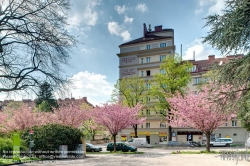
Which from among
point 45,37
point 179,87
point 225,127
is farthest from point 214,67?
point 225,127

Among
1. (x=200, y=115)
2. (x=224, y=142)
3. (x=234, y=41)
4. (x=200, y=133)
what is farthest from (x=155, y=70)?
(x=234, y=41)

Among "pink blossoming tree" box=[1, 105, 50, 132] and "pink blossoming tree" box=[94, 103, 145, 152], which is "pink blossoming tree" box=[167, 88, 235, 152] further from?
"pink blossoming tree" box=[1, 105, 50, 132]

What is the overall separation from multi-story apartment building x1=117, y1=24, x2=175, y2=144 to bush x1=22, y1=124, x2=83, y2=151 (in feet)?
80.8

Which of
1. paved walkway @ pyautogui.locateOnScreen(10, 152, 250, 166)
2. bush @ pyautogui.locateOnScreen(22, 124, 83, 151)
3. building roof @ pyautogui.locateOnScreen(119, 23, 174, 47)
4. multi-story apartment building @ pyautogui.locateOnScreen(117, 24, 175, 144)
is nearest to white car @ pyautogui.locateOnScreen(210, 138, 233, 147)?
multi-story apartment building @ pyautogui.locateOnScreen(117, 24, 175, 144)

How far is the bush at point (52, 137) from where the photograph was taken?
19.3 meters

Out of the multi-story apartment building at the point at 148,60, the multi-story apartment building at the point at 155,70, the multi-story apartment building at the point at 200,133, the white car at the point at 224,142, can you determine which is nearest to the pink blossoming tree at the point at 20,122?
the multi-story apartment building at the point at 155,70

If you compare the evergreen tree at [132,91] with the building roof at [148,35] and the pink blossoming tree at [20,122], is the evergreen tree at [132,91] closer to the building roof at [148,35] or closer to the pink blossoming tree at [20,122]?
the building roof at [148,35]

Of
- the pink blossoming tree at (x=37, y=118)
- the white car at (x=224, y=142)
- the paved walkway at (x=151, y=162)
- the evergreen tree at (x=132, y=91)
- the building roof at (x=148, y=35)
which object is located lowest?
the white car at (x=224, y=142)

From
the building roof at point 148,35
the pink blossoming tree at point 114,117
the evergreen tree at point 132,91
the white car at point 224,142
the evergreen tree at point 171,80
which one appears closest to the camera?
the pink blossoming tree at point 114,117

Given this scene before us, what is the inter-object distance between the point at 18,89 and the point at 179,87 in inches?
1019

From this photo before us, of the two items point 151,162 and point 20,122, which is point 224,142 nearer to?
point 151,162

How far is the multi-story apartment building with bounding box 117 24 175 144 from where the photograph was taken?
4466 centimetres

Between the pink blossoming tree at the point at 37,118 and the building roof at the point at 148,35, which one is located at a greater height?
the building roof at the point at 148,35

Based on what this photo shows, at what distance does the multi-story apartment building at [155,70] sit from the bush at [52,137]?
23298mm
